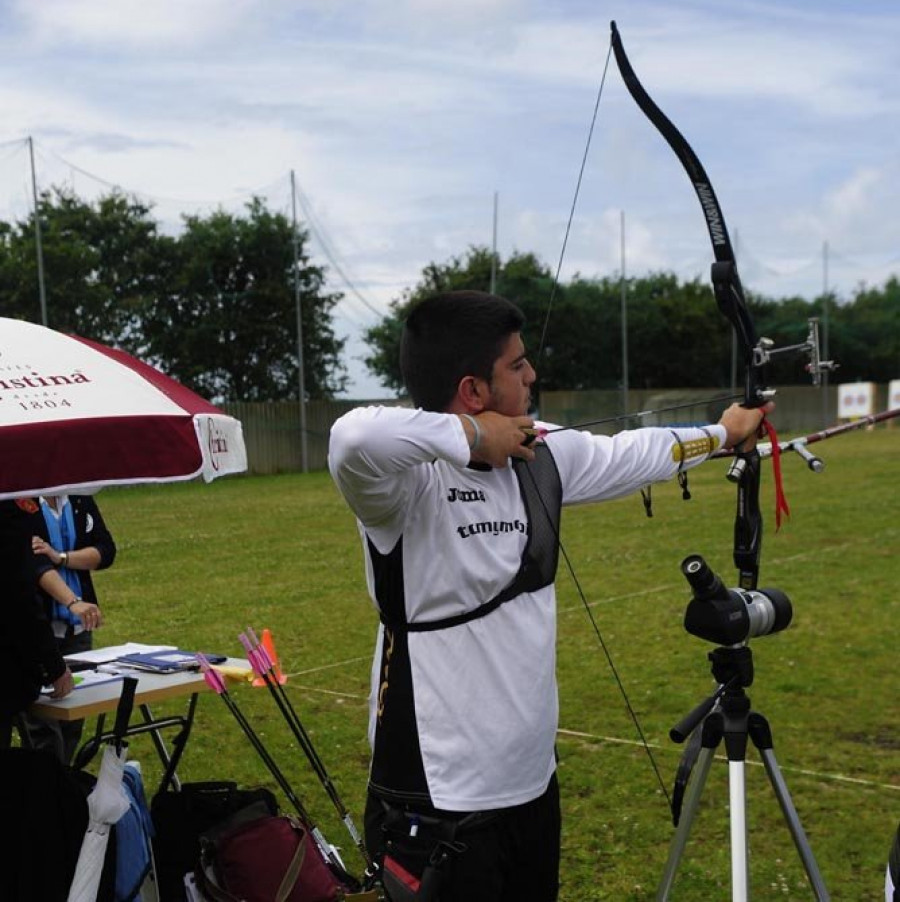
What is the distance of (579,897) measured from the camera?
3.94m

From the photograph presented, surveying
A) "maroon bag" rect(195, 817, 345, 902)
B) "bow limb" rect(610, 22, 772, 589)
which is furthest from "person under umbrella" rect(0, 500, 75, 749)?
"bow limb" rect(610, 22, 772, 589)

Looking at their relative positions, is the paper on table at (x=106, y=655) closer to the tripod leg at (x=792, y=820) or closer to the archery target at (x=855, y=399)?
the tripod leg at (x=792, y=820)

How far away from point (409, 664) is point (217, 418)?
131 cm

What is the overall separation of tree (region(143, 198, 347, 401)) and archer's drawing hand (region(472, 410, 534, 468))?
30.1 metres

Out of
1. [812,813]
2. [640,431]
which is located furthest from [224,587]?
[640,431]

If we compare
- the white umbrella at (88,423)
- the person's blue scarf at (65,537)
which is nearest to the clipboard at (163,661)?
the person's blue scarf at (65,537)

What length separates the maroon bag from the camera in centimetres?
346

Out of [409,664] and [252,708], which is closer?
[409,664]

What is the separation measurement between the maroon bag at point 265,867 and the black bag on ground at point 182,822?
10cm

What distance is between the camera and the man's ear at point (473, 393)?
2312mm

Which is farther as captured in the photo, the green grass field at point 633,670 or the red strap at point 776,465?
the green grass field at point 633,670

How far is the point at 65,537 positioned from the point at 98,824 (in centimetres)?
207

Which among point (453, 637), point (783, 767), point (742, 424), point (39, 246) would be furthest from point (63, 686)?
point (39, 246)

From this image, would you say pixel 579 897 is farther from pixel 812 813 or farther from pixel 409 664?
pixel 409 664
